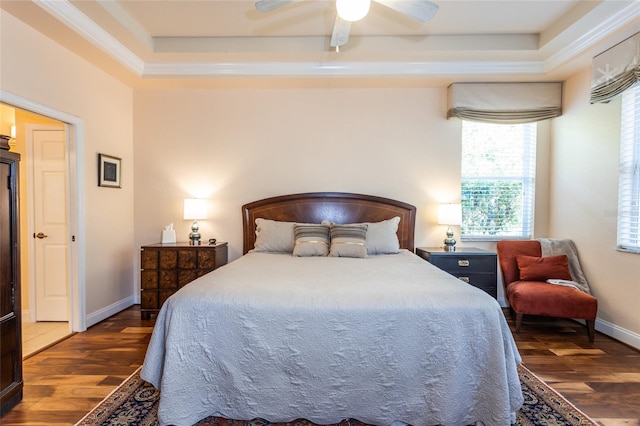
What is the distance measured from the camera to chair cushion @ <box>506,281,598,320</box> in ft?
9.87

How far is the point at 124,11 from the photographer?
2.97 metres

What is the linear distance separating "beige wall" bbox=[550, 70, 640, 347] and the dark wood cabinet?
4.72m

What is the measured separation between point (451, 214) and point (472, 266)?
0.63 m

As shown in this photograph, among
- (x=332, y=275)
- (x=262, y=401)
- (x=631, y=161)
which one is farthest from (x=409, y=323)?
(x=631, y=161)

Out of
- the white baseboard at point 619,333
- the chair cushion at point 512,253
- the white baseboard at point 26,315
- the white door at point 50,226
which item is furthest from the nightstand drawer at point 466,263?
the white baseboard at point 26,315

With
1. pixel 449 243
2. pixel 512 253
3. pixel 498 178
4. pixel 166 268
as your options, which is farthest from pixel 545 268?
pixel 166 268

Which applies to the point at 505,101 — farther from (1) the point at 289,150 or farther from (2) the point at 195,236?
(2) the point at 195,236

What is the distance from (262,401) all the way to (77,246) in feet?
8.59

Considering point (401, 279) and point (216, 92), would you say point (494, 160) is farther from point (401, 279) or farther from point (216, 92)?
point (216, 92)

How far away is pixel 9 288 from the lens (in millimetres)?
2010

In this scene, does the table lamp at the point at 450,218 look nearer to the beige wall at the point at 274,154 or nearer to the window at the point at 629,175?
the beige wall at the point at 274,154

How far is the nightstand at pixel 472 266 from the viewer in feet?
11.6

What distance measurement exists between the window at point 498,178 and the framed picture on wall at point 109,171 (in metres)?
4.15

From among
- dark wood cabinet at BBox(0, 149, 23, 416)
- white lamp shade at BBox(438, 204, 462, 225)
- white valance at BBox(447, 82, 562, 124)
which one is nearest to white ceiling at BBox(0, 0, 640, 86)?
white valance at BBox(447, 82, 562, 124)
